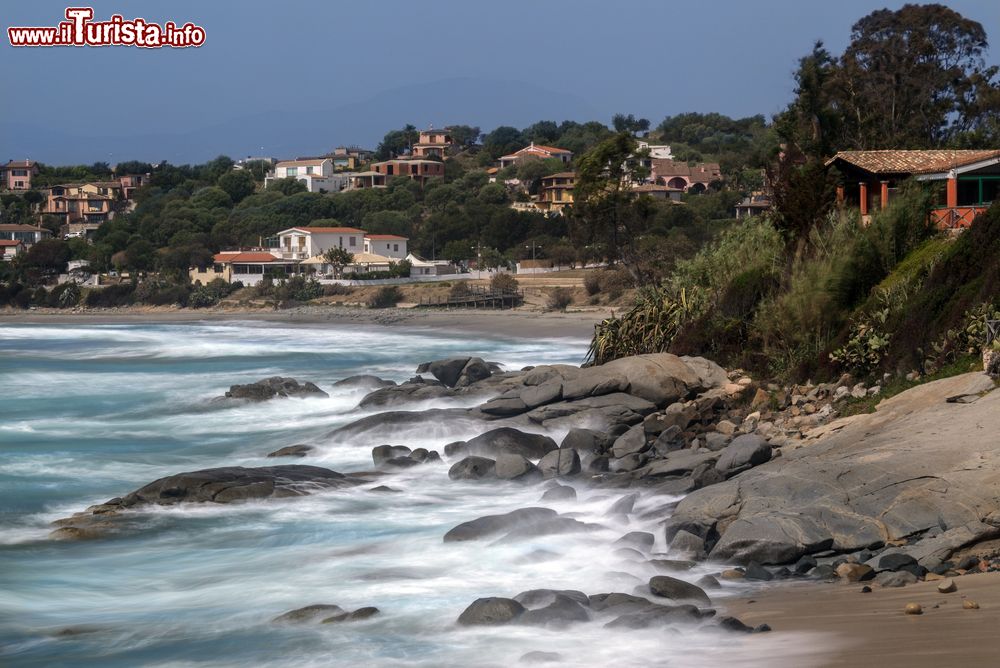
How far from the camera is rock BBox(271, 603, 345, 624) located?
38.5 feet

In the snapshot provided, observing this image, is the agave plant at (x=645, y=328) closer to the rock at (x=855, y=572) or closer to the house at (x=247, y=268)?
the rock at (x=855, y=572)

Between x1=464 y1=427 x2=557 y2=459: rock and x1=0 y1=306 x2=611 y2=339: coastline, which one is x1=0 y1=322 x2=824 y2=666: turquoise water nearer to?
x1=464 y1=427 x2=557 y2=459: rock

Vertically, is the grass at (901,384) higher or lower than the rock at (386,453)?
higher

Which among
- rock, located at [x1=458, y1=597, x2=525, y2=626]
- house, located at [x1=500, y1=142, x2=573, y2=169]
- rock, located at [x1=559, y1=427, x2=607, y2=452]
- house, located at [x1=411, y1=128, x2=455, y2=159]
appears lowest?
rock, located at [x1=458, y1=597, x2=525, y2=626]

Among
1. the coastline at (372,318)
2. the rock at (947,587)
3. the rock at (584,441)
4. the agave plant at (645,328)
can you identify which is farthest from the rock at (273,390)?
the rock at (947,587)

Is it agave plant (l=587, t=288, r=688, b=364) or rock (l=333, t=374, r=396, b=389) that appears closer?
agave plant (l=587, t=288, r=688, b=364)

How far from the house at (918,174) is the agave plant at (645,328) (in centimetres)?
445

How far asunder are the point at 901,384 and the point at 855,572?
650 cm

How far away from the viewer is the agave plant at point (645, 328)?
2505 centimetres

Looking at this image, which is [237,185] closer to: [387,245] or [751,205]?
[387,245]

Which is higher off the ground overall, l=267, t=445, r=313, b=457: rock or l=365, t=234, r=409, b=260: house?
l=365, t=234, r=409, b=260: house

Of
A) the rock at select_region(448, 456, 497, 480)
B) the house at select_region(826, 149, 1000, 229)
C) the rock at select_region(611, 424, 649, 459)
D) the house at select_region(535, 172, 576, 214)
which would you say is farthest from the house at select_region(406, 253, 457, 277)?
the rock at select_region(448, 456, 497, 480)

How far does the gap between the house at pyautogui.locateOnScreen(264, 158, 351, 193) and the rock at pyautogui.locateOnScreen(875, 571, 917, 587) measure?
10812 cm

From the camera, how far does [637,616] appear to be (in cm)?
1084
